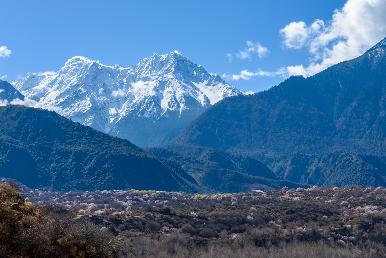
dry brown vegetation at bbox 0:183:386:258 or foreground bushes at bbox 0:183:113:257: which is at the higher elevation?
foreground bushes at bbox 0:183:113:257

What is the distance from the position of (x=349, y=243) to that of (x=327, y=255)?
12.7 meters

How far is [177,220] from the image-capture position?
117625 millimetres

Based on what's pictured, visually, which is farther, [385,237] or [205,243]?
[385,237]

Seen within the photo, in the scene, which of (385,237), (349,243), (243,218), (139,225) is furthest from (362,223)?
(139,225)

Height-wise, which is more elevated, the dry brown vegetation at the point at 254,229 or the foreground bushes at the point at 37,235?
the foreground bushes at the point at 37,235

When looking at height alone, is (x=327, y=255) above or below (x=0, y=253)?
below

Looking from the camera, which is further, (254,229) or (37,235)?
(254,229)

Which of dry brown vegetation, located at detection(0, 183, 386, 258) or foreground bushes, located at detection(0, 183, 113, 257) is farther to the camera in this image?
dry brown vegetation, located at detection(0, 183, 386, 258)

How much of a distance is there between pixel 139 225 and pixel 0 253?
3357 inches

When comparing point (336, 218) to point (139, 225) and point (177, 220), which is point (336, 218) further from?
point (139, 225)

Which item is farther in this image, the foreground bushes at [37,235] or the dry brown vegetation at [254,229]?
the dry brown vegetation at [254,229]

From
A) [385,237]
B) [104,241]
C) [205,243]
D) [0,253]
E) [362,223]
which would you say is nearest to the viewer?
[0,253]

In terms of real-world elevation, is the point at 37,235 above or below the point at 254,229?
above

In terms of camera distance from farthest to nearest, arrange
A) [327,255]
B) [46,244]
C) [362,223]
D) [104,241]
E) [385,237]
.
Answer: [362,223]
[385,237]
[327,255]
[104,241]
[46,244]
